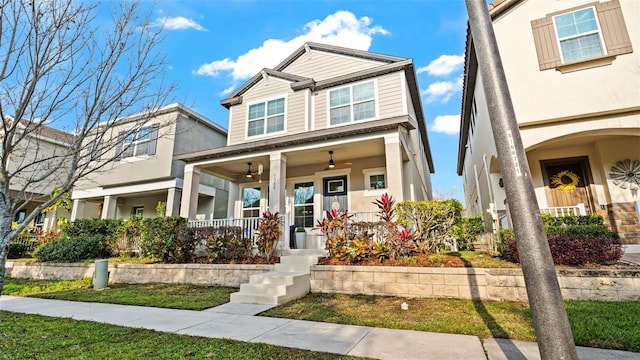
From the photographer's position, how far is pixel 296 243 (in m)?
9.63

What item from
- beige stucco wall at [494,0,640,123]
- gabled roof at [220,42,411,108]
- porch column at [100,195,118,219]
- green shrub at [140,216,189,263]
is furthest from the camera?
porch column at [100,195,118,219]

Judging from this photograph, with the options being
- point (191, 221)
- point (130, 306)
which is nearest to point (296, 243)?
point (191, 221)

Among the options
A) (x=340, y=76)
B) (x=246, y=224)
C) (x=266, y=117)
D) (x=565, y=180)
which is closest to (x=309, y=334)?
(x=246, y=224)

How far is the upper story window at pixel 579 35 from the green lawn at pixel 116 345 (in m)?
9.05

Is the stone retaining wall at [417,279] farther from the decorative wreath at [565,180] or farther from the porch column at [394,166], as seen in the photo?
the decorative wreath at [565,180]

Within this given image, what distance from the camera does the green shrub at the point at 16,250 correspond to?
13594mm

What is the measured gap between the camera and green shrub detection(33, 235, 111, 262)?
33.4ft

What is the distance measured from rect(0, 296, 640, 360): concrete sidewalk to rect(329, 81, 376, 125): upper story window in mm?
7243

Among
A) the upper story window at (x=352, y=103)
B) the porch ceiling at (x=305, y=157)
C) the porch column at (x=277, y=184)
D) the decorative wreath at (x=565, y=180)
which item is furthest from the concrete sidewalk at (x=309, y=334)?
the upper story window at (x=352, y=103)

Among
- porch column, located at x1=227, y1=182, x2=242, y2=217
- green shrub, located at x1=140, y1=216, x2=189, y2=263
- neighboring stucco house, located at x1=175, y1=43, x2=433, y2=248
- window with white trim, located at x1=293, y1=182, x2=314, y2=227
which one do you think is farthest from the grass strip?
porch column, located at x1=227, y1=182, x2=242, y2=217

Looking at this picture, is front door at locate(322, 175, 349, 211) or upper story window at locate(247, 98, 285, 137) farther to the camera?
upper story window at locate(247, 98, 285, 137)

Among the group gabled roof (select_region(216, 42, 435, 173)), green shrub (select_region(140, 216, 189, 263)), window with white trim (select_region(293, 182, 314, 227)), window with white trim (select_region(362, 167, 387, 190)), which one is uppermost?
gabled roof (select_region(216, 42, 435, 173))

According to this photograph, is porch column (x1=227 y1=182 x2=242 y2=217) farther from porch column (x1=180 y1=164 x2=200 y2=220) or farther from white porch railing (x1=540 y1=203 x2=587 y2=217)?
white porch railing (x1=540 y1=203 x2=587 y2=217)

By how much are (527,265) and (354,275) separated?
4847 mm
